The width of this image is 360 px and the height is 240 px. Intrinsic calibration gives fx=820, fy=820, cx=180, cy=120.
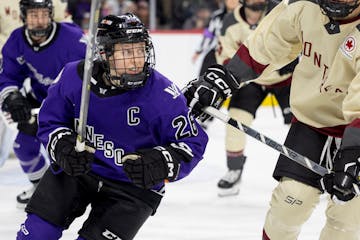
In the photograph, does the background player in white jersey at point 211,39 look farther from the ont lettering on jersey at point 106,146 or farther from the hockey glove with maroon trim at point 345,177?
the hockey glove with maroon trim at point 345,177

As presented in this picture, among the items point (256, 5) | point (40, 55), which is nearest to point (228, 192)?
point (256, 5)

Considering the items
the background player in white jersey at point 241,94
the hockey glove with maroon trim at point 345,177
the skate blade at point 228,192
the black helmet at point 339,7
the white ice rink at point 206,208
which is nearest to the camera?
the hockey glove with maroon trim at point 345,177

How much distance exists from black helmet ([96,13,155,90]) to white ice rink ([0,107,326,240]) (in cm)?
118

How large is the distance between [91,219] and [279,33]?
840mm

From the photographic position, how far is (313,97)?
254cm

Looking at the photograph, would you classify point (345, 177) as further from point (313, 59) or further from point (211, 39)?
point (211, 39)

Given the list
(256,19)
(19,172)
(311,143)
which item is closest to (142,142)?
(311,143)

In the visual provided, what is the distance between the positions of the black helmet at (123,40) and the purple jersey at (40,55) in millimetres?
1359

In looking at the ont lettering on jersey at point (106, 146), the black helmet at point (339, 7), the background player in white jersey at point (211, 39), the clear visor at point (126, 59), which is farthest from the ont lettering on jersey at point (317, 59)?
the background player in white jersey at point (211, 39)

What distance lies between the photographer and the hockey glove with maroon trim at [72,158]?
7.61 feet

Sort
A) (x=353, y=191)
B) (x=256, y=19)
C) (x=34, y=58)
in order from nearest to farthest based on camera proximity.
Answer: (x=353, y=191)
(x=34, y=58)
(x=256, y=19)

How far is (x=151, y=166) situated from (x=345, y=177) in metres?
0.54

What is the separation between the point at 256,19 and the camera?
4277 millimetres

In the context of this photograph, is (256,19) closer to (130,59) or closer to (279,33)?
(279,33)
